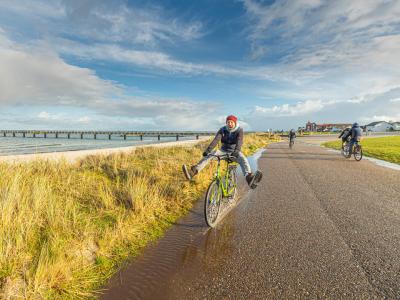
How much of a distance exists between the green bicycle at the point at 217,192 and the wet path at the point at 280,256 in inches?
11.7

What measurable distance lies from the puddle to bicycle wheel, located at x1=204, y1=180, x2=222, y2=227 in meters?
0.20

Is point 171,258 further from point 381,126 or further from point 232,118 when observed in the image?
point 381,126

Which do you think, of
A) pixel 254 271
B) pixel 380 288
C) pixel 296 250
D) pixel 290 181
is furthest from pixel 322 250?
pixel 290 181

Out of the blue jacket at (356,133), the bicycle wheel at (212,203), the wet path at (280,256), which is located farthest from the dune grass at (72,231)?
the blue jacket at (356,133)

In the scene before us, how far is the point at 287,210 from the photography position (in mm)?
6137

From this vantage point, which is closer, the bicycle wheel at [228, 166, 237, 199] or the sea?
the bicycle wheel at [228, 166, 237, 199]

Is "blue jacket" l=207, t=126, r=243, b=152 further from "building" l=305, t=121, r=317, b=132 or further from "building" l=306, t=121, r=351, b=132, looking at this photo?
"building" l=305, t=121, r=317, b=132

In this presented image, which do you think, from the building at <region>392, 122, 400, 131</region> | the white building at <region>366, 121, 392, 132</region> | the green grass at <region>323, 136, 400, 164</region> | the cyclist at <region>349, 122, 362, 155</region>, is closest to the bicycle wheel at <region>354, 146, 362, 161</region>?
the cyclist at <region>349, 122, 362, 155</region>

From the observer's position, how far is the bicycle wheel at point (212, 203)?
5.05m

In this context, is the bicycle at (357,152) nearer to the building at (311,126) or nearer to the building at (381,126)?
the building at (311,126)

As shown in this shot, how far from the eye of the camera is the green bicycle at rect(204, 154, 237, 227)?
16.8 ft

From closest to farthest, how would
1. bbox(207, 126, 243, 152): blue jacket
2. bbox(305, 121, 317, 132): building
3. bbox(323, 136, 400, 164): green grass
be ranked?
bbox(207, 126, 243, 152): blue jacket < bbox(323, 136, 400, 164): green grass < bbox(305, 121, 317, 132): building

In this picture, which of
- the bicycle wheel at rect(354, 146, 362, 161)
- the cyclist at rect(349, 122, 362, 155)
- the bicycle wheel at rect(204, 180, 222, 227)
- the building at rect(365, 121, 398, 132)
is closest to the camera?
the bicycle wheel at rect(204, 180, 222, 227)

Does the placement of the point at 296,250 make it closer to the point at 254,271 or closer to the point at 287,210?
the point at 254,271
